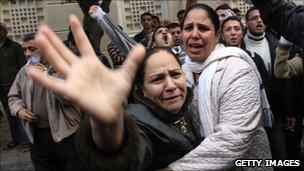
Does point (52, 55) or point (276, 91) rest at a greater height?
point (52, 55)

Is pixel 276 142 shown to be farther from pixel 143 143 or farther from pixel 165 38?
pixel 143 143

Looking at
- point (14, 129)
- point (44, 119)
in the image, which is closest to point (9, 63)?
point (14, 129)

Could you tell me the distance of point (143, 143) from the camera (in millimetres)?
1690

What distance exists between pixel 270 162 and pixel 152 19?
17.7ft

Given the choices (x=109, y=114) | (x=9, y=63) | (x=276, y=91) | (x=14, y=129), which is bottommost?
(x=14, y=129)

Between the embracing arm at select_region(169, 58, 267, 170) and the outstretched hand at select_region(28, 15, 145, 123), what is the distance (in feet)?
2.13

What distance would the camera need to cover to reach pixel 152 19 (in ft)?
24.4

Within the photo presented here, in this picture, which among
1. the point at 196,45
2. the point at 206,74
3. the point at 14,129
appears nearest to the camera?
the point at 206,74

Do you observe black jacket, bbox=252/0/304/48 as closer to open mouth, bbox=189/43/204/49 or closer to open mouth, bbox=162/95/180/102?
open mouth, bbox=189/43/204/49

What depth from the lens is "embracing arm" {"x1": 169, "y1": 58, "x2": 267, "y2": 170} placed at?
1.94 metres

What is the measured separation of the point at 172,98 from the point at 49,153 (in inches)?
91.1

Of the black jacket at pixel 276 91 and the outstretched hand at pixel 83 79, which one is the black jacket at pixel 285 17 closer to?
the outstretched hand at pixel 83 79

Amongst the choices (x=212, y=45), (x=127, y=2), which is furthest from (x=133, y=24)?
(x=212, y=45)

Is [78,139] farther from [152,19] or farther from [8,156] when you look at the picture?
[152,19]
